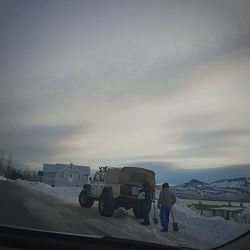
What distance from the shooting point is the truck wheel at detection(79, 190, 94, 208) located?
5.12m

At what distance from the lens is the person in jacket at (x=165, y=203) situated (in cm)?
434

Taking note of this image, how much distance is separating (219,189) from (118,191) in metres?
1.72

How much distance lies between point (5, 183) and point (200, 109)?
2.77 m

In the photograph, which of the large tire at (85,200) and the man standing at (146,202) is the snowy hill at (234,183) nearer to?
the man standing at (146,202)

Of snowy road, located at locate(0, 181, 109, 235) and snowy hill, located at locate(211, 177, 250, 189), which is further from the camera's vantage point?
snowy road, located at locate(0, 181, 109, 235)

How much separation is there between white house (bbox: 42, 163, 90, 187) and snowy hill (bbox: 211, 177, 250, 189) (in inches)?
50.0

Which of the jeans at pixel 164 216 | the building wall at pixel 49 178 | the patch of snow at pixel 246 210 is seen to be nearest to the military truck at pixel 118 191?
the jeans at pixel 164 216

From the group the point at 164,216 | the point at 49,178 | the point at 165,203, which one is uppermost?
the point at 49,178

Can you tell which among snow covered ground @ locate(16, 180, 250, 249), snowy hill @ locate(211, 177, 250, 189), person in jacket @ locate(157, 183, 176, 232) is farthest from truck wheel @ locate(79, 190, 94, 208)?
snowy hill @ locate(211, 177, 250, 189)

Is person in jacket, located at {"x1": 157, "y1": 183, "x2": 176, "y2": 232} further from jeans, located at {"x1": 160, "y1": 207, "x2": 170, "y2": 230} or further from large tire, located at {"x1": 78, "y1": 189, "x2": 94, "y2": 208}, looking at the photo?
large tire, located at {"x1": 78, "y1": 189, "x2": 94, "y2": 208}

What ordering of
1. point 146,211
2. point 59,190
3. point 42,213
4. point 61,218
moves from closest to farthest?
point 146,211, point 59,190, point 61,218, point 42,213

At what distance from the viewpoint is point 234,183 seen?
3.96 m

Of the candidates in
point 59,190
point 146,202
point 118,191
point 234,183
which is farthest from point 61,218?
point 234,183

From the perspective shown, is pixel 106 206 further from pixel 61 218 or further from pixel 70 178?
pixel 70 178
